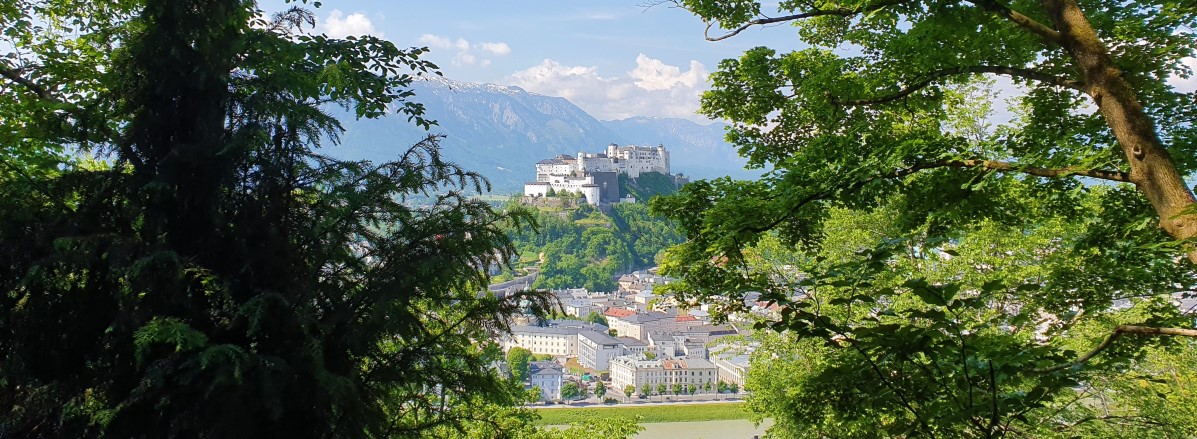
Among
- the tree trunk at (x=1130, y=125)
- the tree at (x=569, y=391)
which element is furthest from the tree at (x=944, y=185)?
the tree at (x=569, y=391)

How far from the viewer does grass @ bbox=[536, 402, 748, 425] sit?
30.7 m

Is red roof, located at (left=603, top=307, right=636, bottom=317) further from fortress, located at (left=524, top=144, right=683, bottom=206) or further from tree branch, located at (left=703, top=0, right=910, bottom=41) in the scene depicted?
tree branch, located at (left=703, top=0, right=910, bottom=41)

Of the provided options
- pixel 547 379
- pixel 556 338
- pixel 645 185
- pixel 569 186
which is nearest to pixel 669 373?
pixel 547 379

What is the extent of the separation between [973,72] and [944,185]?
1.65ft

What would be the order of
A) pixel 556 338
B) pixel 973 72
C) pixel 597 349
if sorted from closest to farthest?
pixel 973 72 → pixel 597 349 → pixel 556 338

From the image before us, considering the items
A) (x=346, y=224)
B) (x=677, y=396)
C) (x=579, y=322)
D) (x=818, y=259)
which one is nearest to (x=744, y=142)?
(x=818, y=259)

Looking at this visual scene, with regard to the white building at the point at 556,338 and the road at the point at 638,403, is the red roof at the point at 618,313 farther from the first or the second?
the road at the point at 638,403

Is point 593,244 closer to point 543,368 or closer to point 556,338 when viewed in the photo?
point 556,338

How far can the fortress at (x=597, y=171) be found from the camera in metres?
78.4

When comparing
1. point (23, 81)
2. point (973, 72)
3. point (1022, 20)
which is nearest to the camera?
point (1022, 20)

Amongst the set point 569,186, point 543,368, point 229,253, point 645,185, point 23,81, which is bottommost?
point 543,368

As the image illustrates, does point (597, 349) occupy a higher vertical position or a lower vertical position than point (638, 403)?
higher

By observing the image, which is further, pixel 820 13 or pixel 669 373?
pixel 669 373

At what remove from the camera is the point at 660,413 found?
31766 millimetres
